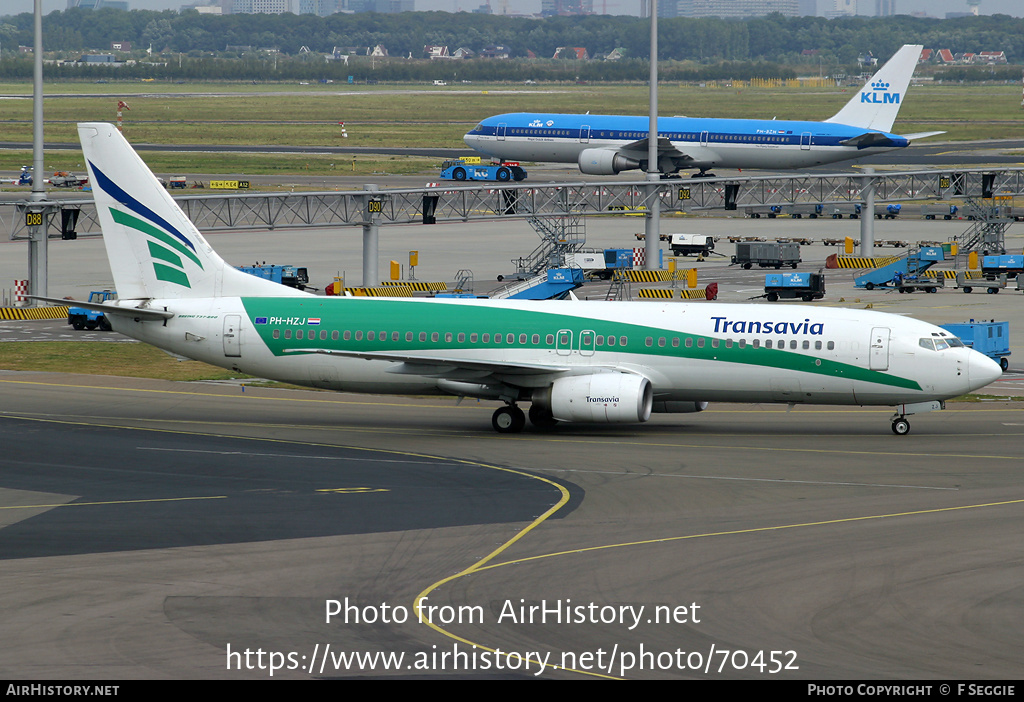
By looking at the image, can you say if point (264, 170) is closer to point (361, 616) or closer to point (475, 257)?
point (475, 257)

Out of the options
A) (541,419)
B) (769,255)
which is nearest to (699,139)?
(769,255)

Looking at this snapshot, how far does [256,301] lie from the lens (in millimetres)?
48938

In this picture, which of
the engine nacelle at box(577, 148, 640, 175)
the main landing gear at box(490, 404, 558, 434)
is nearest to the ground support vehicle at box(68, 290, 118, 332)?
the main landing gear at box(490, 404, 558, 434)

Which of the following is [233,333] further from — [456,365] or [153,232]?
[456,365]

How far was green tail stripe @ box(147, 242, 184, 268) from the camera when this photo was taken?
49.8m

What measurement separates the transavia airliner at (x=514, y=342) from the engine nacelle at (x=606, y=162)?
84557 millimetres

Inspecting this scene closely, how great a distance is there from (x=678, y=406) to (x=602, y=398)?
4.74m

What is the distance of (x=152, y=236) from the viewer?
49.9 m

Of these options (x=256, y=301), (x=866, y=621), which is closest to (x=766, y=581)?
(x=866, y=621)

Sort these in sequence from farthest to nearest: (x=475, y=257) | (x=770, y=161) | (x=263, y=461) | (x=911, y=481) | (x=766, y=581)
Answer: (x=770, y=161) → (x=475, y=257) → (x=263, y=461) → (x=911, y=481) → (x=766, y=581)

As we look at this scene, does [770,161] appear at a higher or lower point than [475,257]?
higher

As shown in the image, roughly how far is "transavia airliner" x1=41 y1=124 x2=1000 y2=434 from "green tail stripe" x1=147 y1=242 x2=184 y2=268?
37 millimetres

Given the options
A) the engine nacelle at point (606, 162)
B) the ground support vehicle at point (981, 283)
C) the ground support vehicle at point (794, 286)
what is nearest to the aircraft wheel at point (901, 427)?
the ground support vehicle at point (794, 286)

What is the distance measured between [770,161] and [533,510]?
341 ft
